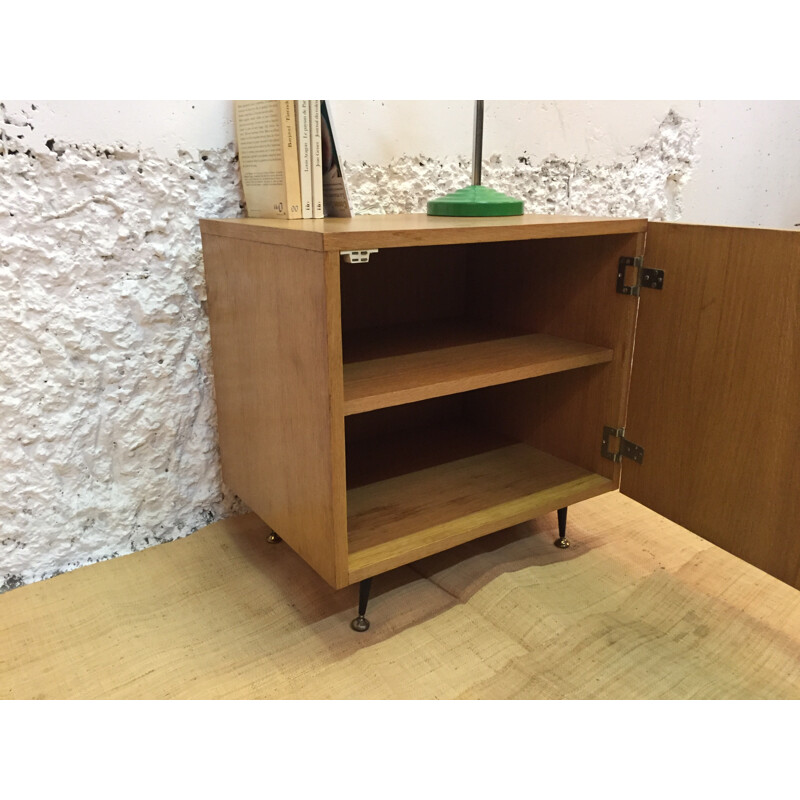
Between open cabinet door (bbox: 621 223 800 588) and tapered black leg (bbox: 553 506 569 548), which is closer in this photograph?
open cabinet door (bbox: 621 223 800 588)

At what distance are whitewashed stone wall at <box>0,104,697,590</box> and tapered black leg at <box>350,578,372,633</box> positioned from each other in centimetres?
43

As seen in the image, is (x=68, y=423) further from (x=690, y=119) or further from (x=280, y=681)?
(x=690, y=119)

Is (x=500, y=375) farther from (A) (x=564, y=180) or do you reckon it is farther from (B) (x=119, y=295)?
(A) (x=564, y=180)

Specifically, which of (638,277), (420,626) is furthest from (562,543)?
(638,277)

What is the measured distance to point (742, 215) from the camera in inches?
83.6

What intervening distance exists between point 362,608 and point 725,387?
0.64m

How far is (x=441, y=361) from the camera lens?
3.63 feet

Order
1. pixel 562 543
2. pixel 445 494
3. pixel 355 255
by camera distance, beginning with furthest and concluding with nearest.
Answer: pixel 562 543, pixel 445 494, pixel 355 255

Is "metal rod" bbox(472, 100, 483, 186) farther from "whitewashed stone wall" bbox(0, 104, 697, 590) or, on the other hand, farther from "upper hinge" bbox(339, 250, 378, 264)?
"upper hinge" bbox(339, 250, 378, 264)

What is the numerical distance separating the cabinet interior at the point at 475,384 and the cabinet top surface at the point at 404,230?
0.38ft

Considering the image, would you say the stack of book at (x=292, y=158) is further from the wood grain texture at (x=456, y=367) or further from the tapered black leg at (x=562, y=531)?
the tapered black leg at (x=562, y=531)

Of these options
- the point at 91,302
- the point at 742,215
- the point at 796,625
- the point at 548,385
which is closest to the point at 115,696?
the point at 91,302

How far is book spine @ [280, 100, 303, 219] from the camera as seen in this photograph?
3.46 feet

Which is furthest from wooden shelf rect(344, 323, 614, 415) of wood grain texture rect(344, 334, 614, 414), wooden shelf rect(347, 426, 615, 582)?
wooden shelf rect(347, 426, 615, 582)
